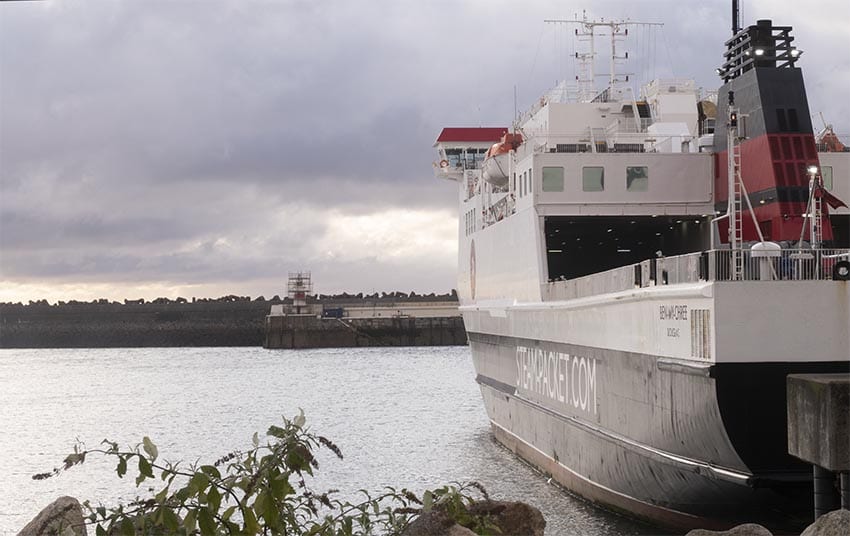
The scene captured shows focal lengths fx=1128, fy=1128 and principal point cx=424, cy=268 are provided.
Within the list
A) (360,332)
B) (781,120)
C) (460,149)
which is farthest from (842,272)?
(360,332)

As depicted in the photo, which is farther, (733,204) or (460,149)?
(460,149)

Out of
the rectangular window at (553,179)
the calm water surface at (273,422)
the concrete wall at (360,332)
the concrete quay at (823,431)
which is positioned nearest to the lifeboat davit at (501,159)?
the rectangular window at (553,179)

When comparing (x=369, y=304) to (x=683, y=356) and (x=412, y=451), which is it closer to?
(x=412, y=451)

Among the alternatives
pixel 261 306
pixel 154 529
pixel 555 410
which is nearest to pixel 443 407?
pixel 555 410

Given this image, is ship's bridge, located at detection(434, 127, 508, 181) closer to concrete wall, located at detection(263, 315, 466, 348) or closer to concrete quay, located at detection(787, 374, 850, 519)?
concrete quay, located at detection(787, 374, 850, 519)

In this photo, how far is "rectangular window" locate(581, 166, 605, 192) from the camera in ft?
63.7

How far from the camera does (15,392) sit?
58781 millimetres

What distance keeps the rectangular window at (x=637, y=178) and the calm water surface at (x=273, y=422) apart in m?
5.30

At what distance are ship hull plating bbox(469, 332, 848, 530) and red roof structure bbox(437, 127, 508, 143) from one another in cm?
→ 1839

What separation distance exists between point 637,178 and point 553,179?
1.43 m

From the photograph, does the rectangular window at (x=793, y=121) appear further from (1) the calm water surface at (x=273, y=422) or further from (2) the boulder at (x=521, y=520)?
(2) the boulder at (x=521, y=520)

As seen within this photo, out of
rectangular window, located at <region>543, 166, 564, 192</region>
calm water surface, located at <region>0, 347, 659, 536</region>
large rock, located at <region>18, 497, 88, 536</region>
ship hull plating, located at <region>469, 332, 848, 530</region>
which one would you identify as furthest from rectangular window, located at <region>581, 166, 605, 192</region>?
large rock, located at <region>18, 497, 88, 536</region>

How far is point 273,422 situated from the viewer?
37406 mm

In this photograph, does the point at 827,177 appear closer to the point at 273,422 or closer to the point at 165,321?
the point at 273,422
